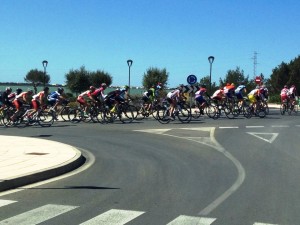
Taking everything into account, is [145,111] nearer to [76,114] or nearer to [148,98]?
[148,98]

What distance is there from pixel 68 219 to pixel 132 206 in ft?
3.57

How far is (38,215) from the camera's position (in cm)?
639

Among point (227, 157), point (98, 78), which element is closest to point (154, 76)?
point (98, 78)

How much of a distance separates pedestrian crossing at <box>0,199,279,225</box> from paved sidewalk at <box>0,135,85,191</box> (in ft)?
5.87

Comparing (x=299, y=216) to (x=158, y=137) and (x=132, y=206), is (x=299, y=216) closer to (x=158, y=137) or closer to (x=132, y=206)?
(x=132, y=206)

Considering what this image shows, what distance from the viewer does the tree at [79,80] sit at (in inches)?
2813

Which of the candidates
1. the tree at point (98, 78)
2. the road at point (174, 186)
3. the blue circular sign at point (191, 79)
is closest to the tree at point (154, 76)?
the tree at point (98, 78)

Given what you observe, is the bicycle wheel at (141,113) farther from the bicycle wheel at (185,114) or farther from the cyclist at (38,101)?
the cyclist at (38,101)

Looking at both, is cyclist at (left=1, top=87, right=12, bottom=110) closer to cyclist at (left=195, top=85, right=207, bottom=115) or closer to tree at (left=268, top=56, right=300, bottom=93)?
cyclist at (left=195, top=85, right=207, bottom=115)

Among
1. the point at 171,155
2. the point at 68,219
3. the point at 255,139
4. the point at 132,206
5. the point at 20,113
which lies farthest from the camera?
the point at 20,113

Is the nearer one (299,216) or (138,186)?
(299,216)

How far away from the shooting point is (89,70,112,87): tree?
239 feet

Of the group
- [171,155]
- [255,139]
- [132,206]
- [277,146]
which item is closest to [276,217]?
[132,206]

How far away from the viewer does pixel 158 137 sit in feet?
56.0
